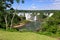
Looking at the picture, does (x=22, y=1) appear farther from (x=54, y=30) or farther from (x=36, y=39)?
(x=36, y=39)

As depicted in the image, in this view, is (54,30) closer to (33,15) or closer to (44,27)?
(44,27)

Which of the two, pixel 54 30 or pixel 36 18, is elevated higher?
pixel 54 30

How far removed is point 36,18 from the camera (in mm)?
62688

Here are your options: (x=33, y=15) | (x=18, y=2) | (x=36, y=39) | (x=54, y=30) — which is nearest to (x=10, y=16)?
(x=18, y=2)

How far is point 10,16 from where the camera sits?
23.1m

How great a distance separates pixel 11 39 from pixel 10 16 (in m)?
15.2

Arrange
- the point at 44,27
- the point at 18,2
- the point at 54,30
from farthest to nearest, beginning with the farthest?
the point at 18,2
the point at 44,27
the point at 54,30

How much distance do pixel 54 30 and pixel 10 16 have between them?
10875mm

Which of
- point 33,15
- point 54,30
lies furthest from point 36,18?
point 54,30

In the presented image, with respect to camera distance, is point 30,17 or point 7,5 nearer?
point 7,5

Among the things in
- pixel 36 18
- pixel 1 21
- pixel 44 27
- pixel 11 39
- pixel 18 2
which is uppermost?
pixel 11 39

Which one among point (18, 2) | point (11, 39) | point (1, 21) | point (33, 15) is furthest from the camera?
point (33, 15)

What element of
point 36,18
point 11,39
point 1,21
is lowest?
point 36,18

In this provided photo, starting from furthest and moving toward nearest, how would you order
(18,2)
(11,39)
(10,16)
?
(10,16) → (18,2) → (11,39)
